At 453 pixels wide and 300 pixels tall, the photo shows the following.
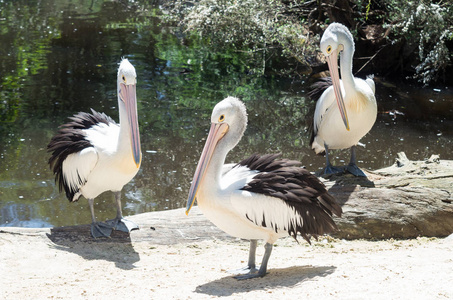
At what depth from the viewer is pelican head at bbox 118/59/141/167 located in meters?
4.55

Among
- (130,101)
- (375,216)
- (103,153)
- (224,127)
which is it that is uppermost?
(130,101)

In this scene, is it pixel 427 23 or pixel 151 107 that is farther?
pixel 427 23

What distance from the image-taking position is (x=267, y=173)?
12.6ft

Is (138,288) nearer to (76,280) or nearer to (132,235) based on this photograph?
(76,280)

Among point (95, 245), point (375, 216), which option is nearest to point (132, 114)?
point (95, 245)

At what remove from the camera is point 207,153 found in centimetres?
397

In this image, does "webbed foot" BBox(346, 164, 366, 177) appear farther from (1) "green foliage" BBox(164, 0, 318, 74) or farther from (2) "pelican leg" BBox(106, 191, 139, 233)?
(1) "green foliage" BBox(164, 0, 318, 74)

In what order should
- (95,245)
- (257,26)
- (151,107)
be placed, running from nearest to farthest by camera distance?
1. (95,245)
2. (151,107)
3. (257,26)

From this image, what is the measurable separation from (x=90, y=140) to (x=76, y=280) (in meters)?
1.36

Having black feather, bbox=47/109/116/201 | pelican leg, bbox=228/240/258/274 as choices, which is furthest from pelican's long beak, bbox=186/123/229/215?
black feather, bbox=47/109/116/201

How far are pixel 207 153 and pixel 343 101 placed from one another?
1.82 metres

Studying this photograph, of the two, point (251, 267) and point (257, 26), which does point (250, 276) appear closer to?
point (251, 267)

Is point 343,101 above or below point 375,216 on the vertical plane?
above

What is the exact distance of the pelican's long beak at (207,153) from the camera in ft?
12.6
